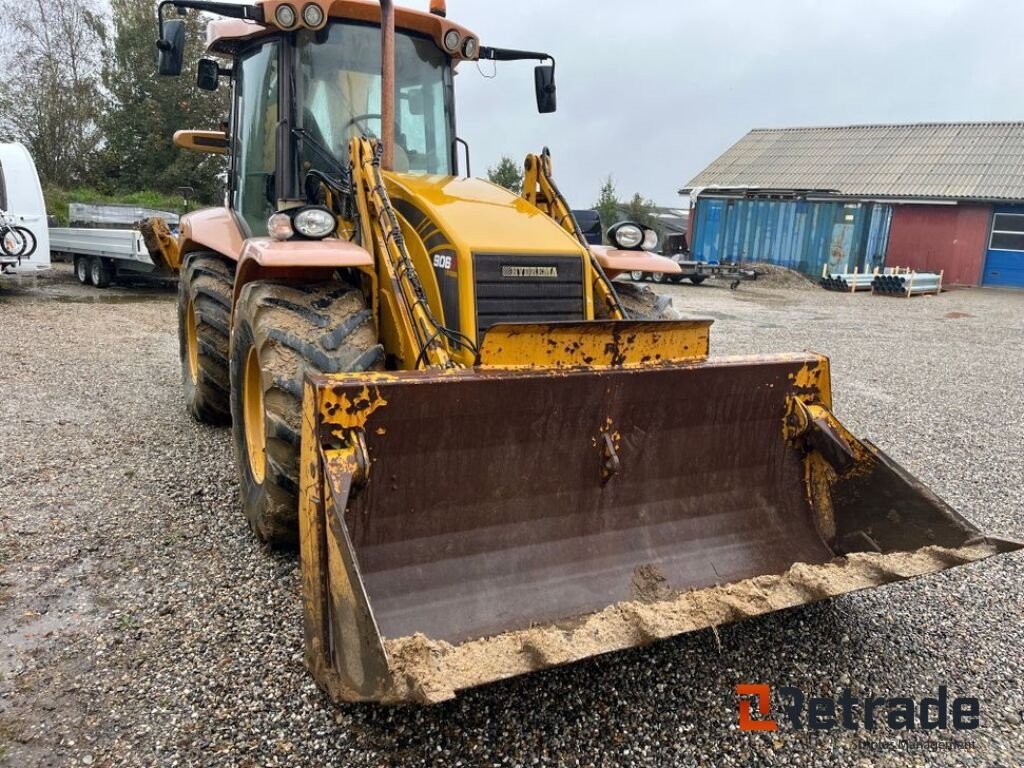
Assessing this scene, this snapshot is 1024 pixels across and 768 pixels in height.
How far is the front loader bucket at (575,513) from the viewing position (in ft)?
7.68

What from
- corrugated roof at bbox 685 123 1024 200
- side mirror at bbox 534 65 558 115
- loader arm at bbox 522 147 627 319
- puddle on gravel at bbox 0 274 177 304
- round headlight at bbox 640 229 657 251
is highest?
corrugated roof at bbox 685 123 1024 200

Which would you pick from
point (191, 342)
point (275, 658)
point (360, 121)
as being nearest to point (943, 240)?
point (191, 342)

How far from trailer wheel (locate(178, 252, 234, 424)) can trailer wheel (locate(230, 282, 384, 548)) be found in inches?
52.1

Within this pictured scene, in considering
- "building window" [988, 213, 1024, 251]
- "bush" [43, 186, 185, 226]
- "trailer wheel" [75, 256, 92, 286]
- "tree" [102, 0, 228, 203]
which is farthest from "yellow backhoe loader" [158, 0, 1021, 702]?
"building window" [988, 213, 1024, 251]

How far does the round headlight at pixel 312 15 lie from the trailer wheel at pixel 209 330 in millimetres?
1828

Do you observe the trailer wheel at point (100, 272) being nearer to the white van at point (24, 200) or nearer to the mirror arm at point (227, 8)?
the white van at point (24, 200)

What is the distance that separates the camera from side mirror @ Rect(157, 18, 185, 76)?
4289mm

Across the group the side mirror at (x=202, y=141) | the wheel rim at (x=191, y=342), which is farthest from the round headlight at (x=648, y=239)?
the side mirror at (x=202, y=141)

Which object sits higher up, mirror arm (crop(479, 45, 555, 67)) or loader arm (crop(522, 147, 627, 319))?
mirror arm (crop(479, 45, 555, 67))

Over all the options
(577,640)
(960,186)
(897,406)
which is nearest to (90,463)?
(577,640)

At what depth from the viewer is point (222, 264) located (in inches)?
216

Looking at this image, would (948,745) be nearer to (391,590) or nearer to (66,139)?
(391,590)

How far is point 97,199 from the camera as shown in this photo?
21.1m

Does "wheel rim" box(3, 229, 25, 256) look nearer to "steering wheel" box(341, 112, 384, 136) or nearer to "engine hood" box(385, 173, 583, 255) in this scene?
"steering wheel" box(341, 112, 384, 136)
